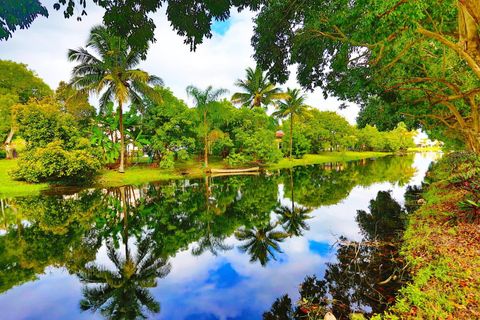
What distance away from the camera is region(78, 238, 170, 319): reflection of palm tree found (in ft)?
20.1

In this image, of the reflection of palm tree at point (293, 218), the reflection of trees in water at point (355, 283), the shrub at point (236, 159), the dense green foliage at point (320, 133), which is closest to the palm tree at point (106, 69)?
the shrub at point (236, 159)

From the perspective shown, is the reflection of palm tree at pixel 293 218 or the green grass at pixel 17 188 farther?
the green grass at pixel 17 188

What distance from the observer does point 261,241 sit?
1053 cm

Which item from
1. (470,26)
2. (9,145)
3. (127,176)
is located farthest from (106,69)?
(470,26)

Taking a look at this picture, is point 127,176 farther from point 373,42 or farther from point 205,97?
point 373,42

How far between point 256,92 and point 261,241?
3849 centimetres

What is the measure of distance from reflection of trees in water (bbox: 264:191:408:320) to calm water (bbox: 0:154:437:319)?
73 millimetres

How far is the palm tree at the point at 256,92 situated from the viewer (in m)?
45.7

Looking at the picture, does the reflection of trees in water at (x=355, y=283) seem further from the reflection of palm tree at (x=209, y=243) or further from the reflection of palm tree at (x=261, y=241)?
the reflection of palm tree at (x=209, y=243)

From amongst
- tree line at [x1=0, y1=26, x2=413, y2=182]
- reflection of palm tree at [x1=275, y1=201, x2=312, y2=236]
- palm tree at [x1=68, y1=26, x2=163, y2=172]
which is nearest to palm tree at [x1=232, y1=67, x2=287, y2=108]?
tree line at [x1=0, y1=26, x2=413, y2=182]

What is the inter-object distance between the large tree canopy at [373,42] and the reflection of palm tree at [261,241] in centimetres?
605

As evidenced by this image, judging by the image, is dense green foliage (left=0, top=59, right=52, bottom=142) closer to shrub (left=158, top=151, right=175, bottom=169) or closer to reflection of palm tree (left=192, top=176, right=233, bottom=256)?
shrub (left=158, top=151, right=175, bottom=169)

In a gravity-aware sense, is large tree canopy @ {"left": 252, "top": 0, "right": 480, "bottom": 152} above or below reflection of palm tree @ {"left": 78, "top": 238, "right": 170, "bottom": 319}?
above

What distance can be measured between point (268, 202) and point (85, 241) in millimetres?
10179
